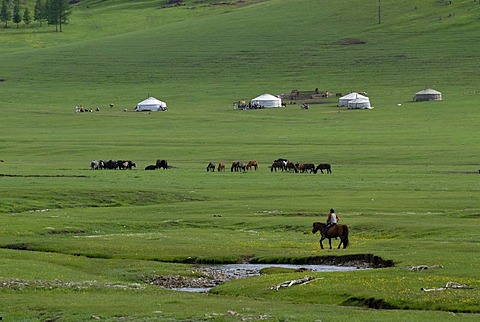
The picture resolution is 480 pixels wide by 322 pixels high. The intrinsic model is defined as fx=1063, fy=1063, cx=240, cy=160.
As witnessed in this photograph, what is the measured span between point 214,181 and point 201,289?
125 feet

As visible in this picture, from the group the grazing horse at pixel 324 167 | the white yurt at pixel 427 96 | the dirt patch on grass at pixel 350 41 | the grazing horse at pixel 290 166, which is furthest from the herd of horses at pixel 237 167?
the dirt patch on grass at pixel 350 41

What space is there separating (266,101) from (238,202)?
313 ft

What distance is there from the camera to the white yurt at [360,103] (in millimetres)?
146500

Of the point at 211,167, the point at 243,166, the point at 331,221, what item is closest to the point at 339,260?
the point at 331,221

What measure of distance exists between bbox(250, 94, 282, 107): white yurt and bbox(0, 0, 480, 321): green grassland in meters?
5.72

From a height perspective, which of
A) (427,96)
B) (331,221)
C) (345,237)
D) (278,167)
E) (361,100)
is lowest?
(345,237)

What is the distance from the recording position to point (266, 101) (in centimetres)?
15375

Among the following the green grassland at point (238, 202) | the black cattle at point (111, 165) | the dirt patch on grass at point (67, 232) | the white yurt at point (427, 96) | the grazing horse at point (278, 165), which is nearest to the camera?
the green grassland at point (238, 202)

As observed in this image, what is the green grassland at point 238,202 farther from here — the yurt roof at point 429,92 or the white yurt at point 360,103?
the yurt roof at point 429,92

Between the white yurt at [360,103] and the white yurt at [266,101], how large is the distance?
11927 millimetres

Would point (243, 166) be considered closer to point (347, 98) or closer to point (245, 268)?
point (245, 268)

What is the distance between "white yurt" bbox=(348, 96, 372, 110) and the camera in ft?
481

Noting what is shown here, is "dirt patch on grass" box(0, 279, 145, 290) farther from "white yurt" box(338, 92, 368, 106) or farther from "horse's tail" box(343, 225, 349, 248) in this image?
"white yurt" box(338, 92, 368, 106)

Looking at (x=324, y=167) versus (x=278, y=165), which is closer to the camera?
(x=324, y=167)
